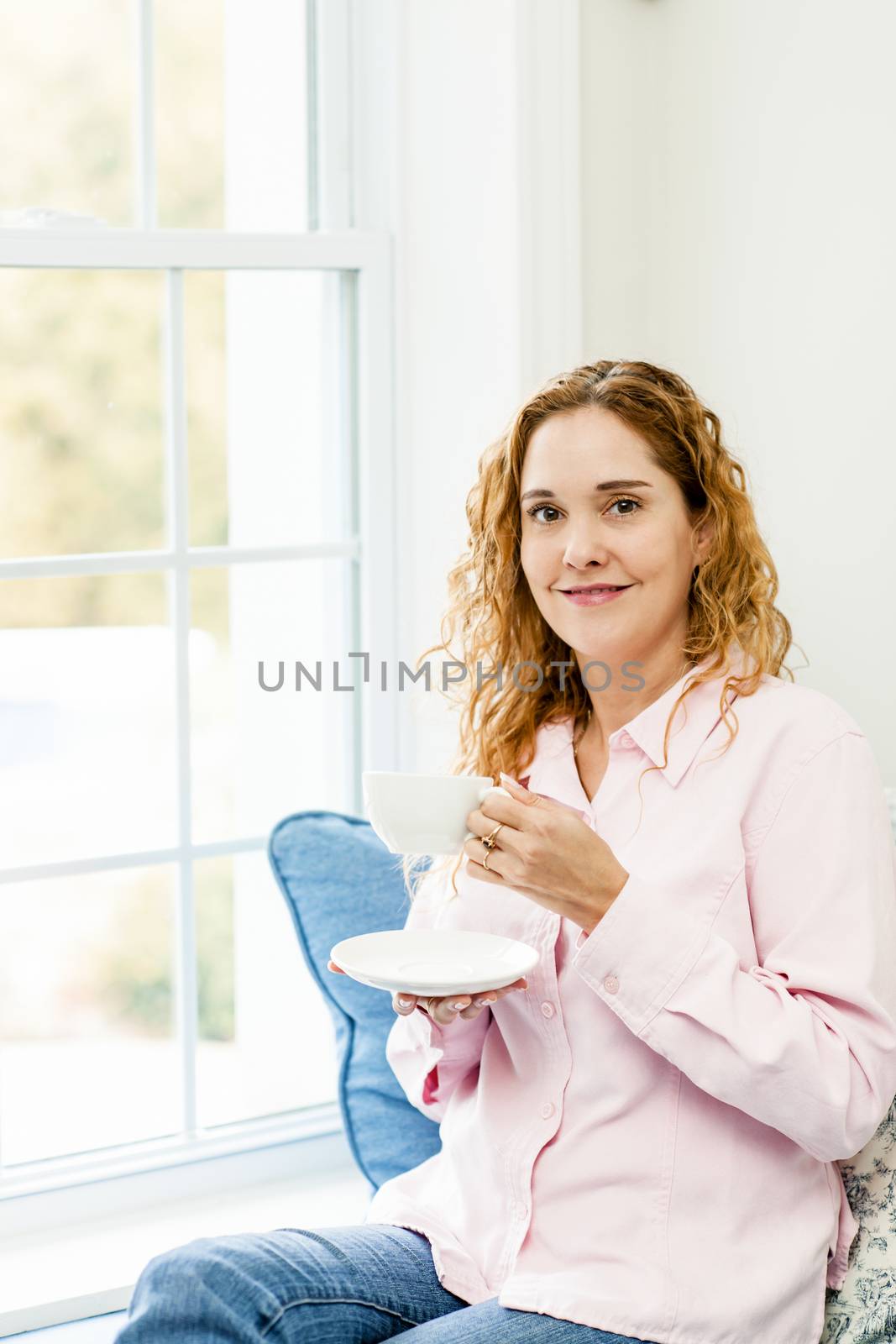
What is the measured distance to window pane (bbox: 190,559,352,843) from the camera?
2148mm

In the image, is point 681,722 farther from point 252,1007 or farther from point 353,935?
point 252,1007

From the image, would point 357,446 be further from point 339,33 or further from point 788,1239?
point 788,1239

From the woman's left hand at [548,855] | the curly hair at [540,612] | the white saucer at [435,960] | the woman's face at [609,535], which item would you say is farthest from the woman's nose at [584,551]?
the white saucer at [435,960]

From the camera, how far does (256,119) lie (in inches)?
82.9

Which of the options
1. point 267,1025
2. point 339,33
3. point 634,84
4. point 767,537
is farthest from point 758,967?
point 339,33

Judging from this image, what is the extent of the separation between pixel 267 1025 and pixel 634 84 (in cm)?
158

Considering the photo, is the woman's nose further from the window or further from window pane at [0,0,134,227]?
window pane at [0,0,134,227]

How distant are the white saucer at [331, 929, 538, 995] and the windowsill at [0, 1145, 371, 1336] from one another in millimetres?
509

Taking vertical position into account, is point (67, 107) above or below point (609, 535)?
above

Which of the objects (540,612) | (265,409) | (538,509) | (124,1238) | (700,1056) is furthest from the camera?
(265,409)

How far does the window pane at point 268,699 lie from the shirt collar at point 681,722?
82cm

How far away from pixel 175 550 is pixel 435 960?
0.89 metres

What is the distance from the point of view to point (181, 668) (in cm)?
205

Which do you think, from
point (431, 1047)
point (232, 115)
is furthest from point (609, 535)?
point (232, 115)
